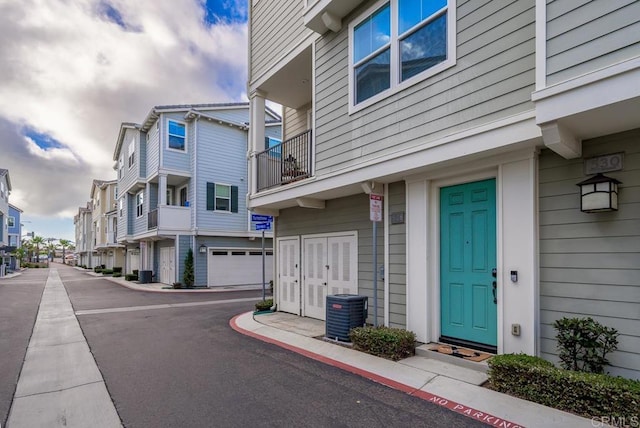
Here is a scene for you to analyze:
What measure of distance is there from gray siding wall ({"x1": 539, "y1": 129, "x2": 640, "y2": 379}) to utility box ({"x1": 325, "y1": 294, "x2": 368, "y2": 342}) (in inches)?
112

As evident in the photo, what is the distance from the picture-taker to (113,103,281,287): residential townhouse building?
18.0 meters

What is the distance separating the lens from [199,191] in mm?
18312

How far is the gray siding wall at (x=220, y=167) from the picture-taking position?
18.5 meters

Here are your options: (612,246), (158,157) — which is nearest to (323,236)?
(612,246)

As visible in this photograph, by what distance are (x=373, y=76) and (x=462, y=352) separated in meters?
4.84

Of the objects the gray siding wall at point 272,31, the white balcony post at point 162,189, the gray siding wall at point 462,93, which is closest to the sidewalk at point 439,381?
the gray siding wall at point 462,93

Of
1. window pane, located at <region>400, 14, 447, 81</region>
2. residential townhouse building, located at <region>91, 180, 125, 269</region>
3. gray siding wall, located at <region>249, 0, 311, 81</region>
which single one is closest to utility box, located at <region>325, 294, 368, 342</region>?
window pane, located at <region>400, 14, 447, 81</region>

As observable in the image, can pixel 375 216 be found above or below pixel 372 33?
below

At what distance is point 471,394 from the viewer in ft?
13.4

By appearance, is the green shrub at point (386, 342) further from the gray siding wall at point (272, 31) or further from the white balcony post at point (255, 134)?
the gray siding wall at point (272, 31)

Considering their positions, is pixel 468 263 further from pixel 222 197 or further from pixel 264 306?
pixel 222 197

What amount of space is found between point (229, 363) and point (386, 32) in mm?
6134

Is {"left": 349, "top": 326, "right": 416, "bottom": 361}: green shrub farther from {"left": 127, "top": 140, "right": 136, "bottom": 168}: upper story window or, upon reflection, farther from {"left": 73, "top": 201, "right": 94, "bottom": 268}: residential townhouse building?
{"left": 73, "top": 201, "right": 94, "bottom": 268}: residential townhouse building

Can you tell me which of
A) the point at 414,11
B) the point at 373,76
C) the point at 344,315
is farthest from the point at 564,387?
the point at 414,11
